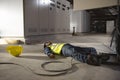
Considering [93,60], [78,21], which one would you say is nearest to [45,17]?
[93,60]

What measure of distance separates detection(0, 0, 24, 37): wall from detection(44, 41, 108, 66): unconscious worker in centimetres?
145

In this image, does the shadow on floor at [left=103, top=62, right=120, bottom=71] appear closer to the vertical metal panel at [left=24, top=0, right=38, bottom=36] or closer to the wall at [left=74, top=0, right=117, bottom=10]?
the wall at [left=74, top=0, right=117, bottom=10]

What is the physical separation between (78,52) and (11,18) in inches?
90.1

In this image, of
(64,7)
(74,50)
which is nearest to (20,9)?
(74,50)

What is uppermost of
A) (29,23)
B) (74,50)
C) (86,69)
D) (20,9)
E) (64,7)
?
(64,7)

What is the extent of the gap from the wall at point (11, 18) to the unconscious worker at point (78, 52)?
145 cm

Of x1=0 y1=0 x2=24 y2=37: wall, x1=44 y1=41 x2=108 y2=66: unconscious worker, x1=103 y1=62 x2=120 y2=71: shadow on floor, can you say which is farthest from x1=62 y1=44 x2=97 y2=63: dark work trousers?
x1=0 y1=0 x2=24 y2=37: wall

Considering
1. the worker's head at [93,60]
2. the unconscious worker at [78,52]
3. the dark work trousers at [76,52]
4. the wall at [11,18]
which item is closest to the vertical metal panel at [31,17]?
the wall at [11,18]

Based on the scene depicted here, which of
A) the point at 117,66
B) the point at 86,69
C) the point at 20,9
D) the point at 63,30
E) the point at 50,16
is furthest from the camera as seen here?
the point at 63,30

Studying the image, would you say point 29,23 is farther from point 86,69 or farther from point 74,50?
point 86,69

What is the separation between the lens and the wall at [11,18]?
3562 mm

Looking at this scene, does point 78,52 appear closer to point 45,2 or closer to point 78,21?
point 45,2

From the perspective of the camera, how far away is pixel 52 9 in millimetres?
5012

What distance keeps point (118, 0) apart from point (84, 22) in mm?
7618
